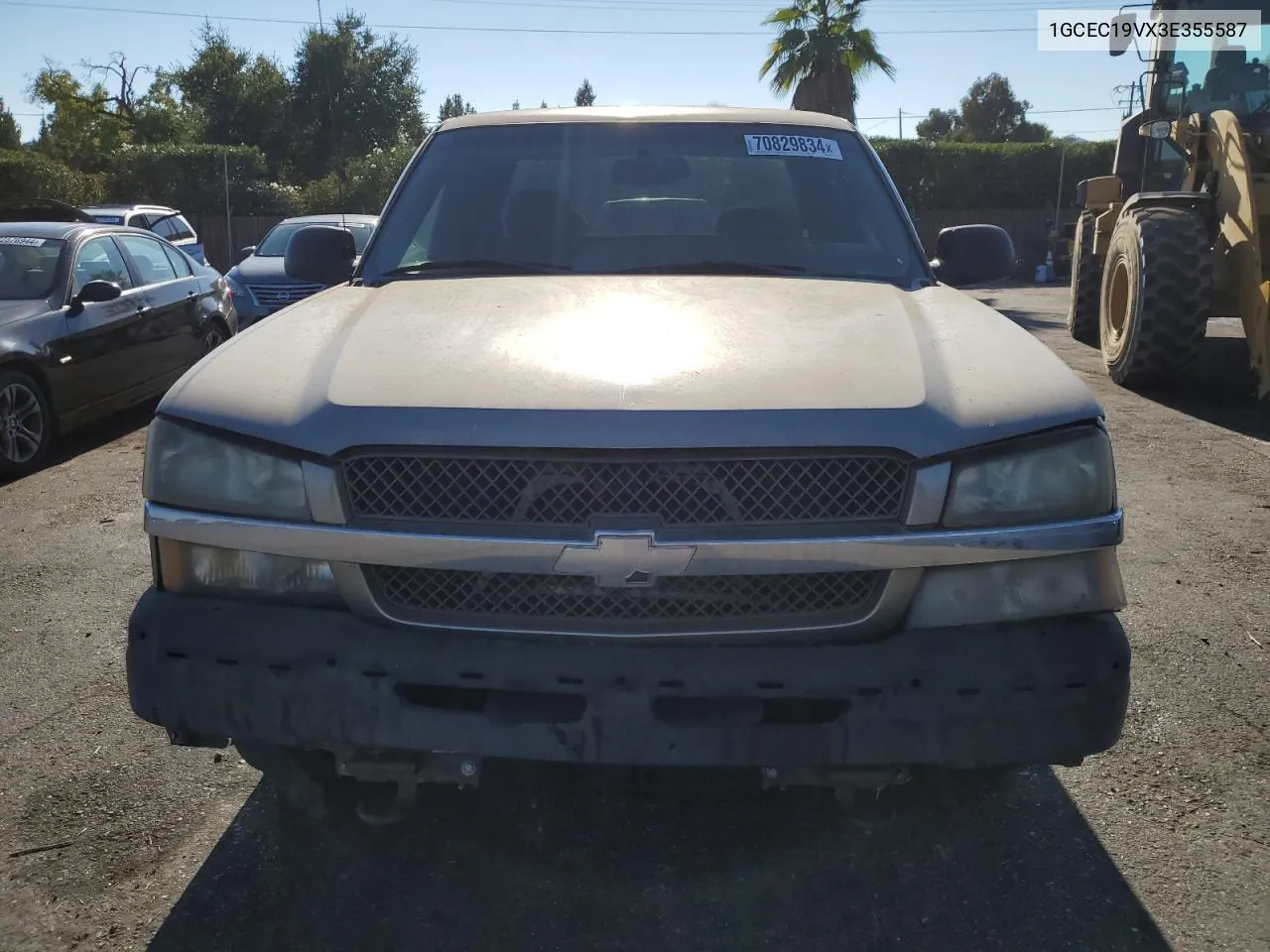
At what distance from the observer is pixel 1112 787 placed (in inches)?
123

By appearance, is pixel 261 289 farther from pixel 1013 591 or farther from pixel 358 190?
pixel 358 190

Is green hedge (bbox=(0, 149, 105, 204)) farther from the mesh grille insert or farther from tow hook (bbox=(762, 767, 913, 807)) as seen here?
tow hook (bbox=(762, 767, 913, 807))

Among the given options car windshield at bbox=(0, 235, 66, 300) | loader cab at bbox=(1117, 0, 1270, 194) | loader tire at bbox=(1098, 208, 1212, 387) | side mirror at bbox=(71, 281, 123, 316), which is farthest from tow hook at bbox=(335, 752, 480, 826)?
loader cab at bbox=(1117, 0, 1270, 194)

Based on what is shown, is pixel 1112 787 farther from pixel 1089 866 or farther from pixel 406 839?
pixel 406 839

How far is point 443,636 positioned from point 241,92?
4666 cm

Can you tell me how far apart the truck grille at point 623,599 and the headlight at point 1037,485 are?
9.1 inches

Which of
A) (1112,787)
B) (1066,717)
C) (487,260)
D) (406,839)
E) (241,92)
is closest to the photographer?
(1066,717)

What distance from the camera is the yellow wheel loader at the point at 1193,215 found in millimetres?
7867

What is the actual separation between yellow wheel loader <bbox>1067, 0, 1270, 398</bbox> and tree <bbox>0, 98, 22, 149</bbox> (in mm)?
37746

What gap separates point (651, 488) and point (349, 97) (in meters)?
47.7

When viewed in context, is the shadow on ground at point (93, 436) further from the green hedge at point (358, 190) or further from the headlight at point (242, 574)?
the green hedge at point (358, 190)

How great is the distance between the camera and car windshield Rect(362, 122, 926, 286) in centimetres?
350

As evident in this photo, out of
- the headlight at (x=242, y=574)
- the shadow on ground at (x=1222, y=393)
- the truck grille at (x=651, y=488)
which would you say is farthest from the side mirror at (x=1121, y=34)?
the headlight at (x=242, y=574)

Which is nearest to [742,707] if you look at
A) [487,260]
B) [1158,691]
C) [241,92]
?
[487,260]
